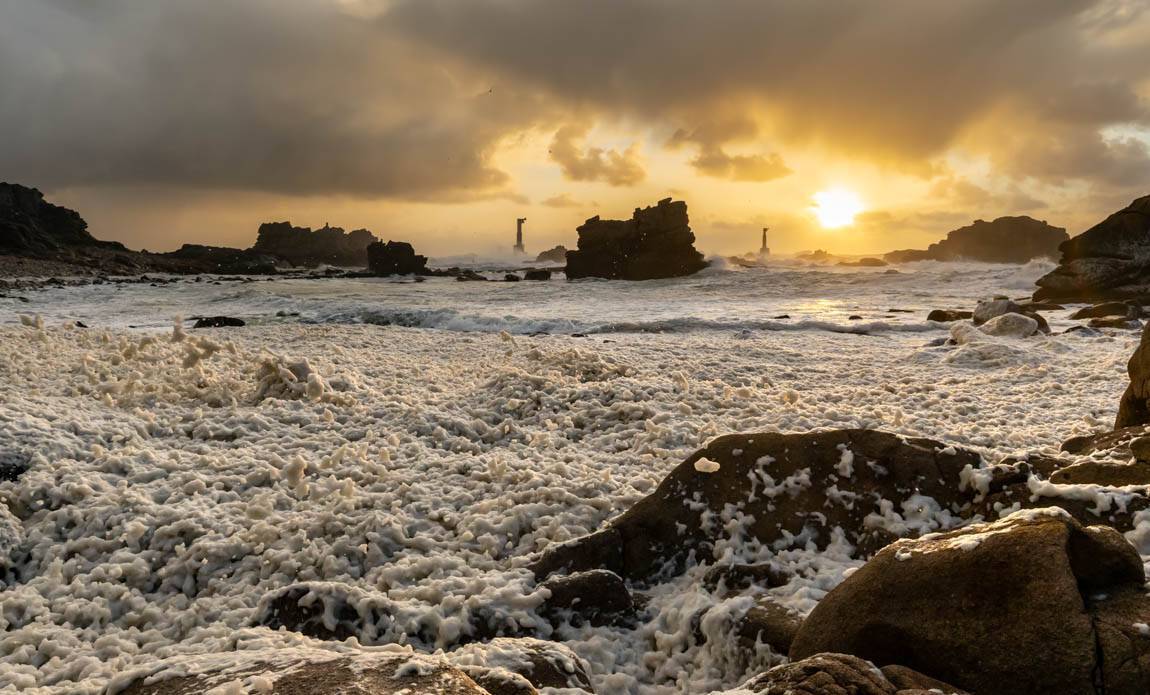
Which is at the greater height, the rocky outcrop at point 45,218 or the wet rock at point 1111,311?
the rocky outcrop at point 45,218

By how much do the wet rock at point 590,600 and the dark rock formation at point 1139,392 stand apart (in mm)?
4975

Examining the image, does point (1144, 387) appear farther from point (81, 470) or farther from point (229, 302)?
point (229, 302)

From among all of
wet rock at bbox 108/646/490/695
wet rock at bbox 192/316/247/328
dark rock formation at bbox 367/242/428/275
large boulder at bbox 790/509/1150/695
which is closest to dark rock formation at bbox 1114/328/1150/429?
large boulder at bbox 790/509/1150/695

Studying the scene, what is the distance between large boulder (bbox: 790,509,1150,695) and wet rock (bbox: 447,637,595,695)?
96cm

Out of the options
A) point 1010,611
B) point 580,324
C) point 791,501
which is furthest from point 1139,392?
point 580,324

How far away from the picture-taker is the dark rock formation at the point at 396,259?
6981 cm

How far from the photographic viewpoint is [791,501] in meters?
4.51

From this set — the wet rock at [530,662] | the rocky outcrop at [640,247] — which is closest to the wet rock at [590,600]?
the wet rock at [530,662]

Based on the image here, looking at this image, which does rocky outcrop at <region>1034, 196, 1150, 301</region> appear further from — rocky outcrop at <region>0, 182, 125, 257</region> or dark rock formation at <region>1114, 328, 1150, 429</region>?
rocky outcrop at <region>0, 182, 125, 257</region>

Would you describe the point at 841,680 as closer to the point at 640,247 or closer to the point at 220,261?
the point at 640,247

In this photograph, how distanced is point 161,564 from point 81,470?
1805mm

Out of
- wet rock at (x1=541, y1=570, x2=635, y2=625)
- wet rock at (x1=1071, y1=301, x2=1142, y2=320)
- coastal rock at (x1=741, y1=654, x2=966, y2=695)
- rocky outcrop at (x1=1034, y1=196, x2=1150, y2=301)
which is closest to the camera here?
coastal rock at (x1=741, y1=654, x2=966, y2=695)

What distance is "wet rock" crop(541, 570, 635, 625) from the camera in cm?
395

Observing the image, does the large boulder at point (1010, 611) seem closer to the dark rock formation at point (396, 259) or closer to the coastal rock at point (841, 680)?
the coastal rock at point (841, 680)
